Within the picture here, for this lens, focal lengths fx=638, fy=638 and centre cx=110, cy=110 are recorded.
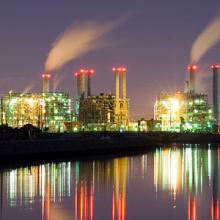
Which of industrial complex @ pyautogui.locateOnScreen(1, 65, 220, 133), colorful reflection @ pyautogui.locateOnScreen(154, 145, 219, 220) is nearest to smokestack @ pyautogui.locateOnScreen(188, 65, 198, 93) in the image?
industrial complex @ pyautogui.locateOnScreen(1, 65, 220, 133)

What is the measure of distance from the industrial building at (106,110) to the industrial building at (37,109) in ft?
10.9

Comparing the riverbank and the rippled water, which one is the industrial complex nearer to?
the riverbank

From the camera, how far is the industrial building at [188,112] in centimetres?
14400

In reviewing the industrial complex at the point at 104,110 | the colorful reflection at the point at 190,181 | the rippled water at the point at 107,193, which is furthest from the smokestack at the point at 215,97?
the rippled water at the point at 107,193

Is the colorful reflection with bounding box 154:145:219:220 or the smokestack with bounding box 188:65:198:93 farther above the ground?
the smokestack with bounding box 188:65:198:93

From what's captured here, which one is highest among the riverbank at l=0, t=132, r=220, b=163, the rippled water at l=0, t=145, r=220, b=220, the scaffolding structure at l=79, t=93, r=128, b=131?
the scaffolding structure at l=79, t=93, r=128, b=131

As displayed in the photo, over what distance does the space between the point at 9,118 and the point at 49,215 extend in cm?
10564

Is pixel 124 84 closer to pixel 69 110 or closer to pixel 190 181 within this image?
pixel 69 110

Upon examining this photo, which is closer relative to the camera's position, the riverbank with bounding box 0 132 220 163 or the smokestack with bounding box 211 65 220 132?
the riverbank with bounding box 0 132 220 163

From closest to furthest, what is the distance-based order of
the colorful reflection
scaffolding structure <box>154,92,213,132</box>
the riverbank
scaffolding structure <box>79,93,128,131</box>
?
1. the colorful reflection
2. the riverbank
3. scaffolding structure <box>79,93,128,131</box>
4. scaffolding structure <box>154,92,213,132</box>

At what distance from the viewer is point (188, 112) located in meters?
146

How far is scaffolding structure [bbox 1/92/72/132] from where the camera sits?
12925cm

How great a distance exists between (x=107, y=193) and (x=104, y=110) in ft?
344

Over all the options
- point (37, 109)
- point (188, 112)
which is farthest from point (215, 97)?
point (37, 109)
